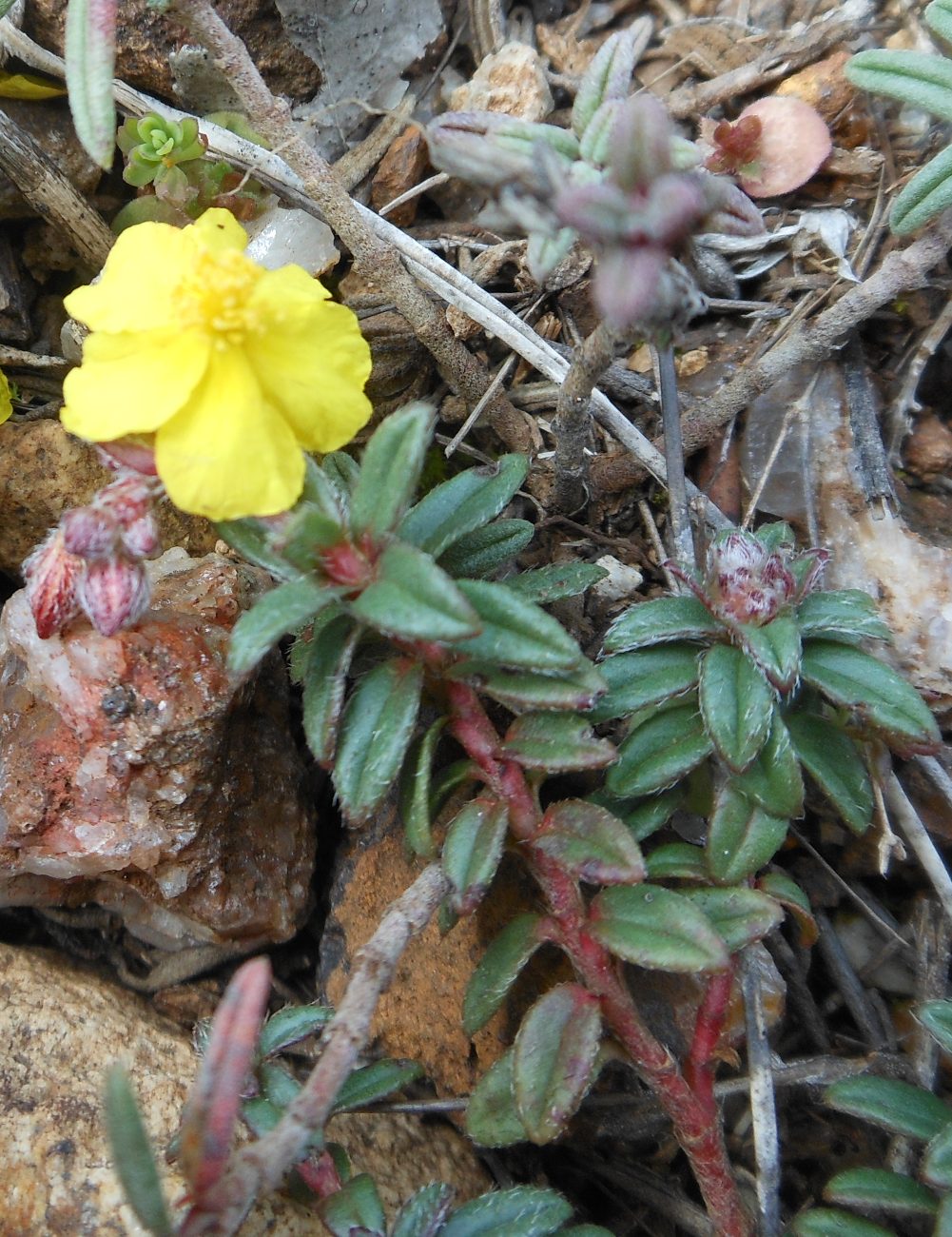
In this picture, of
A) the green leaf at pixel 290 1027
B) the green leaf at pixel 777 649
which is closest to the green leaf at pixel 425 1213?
the green leaf at pixel 290 1027

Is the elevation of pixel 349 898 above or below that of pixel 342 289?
below

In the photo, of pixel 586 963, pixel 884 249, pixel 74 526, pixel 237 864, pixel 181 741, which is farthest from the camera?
pixel 884 249


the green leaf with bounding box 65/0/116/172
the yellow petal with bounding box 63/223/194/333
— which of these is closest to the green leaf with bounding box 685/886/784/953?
the yellow petal with bounding box 63/223/194/333

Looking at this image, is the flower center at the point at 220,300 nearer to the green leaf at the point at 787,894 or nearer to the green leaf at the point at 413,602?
the green leaf at the point at 413,602

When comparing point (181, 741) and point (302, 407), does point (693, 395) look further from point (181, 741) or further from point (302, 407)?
point (181, 741)

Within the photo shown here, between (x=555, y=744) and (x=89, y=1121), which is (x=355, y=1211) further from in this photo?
(x=555, y=744)

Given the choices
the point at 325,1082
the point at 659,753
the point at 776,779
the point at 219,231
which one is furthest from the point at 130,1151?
the point at 219,231

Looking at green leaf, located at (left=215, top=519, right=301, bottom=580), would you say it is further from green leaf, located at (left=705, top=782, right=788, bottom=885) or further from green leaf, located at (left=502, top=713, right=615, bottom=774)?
green leaf, located at (left=705, top=782, right=788, bottom=885)

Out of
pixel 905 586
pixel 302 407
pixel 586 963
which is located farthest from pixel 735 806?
pixel 302 407
